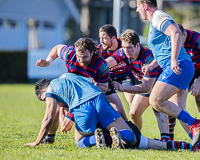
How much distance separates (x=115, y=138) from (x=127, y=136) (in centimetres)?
20

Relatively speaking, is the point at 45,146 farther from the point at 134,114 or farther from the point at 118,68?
the point at 118,68

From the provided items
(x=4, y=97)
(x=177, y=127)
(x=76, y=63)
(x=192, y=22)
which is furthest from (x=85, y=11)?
(x=76, y=63)

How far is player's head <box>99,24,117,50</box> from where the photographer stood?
6863 mm

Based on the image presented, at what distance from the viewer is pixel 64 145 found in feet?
20.2

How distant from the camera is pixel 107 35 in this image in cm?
689

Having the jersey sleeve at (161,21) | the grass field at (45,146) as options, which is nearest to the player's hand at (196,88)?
the grass field at (45,146)

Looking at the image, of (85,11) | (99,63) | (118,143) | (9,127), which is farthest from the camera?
(85,11)

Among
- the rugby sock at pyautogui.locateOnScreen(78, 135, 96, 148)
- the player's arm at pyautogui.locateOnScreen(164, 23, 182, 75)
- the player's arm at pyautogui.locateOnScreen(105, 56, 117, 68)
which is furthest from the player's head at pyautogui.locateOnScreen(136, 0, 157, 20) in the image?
the rugby sock at pyautogui.locateOnScreen(78, 135, 96, 148)

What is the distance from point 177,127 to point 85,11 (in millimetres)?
24904

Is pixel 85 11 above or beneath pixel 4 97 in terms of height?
above

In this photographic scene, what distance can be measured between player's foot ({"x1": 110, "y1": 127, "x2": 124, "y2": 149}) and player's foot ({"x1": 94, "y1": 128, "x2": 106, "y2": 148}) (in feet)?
0.46

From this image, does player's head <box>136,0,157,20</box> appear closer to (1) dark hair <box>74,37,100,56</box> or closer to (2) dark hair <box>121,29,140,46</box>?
(2) dark hair <box>121,29,140,46</box>

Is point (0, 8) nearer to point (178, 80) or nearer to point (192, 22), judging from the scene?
point (192, 22)

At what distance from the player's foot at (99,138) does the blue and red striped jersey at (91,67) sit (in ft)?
2.76
